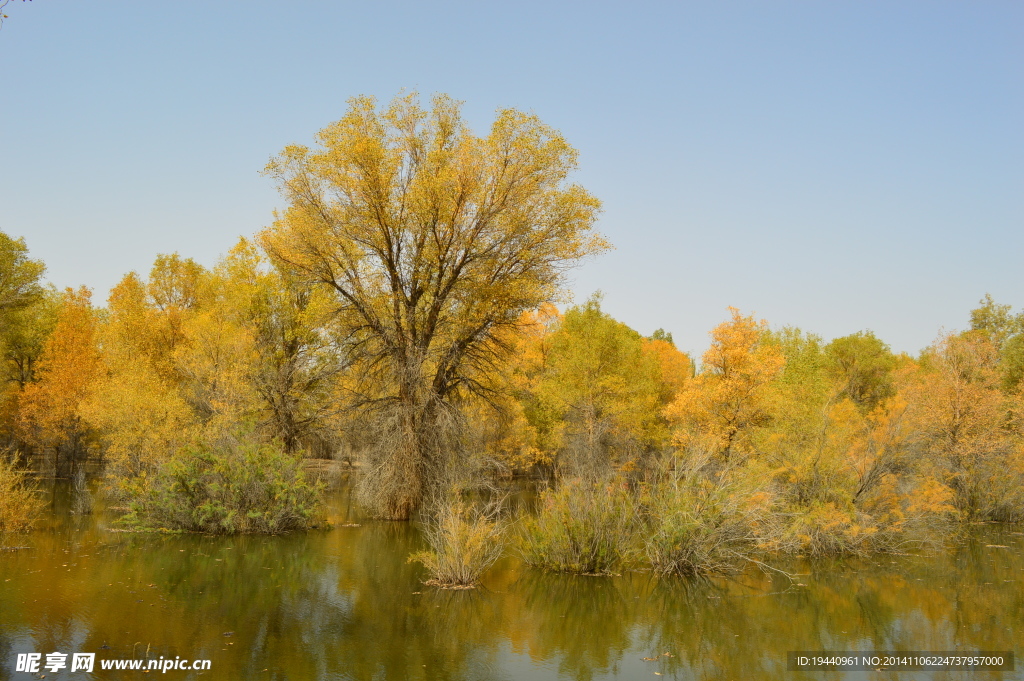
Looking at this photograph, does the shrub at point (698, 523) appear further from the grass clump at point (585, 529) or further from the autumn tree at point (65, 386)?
Result: the autumn tree at point (65, 386)

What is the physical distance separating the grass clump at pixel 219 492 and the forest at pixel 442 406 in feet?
0.19

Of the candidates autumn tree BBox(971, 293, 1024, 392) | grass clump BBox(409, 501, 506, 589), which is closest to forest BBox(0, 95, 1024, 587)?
grass clump BBox(409, 501, 506, 589)

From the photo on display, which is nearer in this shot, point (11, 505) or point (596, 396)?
point (11, 505)

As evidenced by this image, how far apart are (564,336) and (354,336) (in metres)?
20.6

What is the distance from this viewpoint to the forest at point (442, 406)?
15008 millimetres

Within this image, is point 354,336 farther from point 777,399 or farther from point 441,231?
point 777,399

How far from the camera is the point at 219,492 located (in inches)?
695

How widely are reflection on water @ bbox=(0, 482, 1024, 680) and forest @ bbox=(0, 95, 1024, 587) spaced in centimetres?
113

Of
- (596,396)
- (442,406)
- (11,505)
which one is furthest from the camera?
(596,396)

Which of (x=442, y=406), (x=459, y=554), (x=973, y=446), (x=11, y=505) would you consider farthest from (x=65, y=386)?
(x=973, y=446)

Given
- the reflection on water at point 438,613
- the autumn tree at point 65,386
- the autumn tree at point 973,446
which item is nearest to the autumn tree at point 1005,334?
the autumn tree at point 973,446

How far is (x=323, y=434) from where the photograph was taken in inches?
986

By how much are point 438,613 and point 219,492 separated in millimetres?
9132

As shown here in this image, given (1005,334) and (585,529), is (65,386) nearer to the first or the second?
(585,529)
